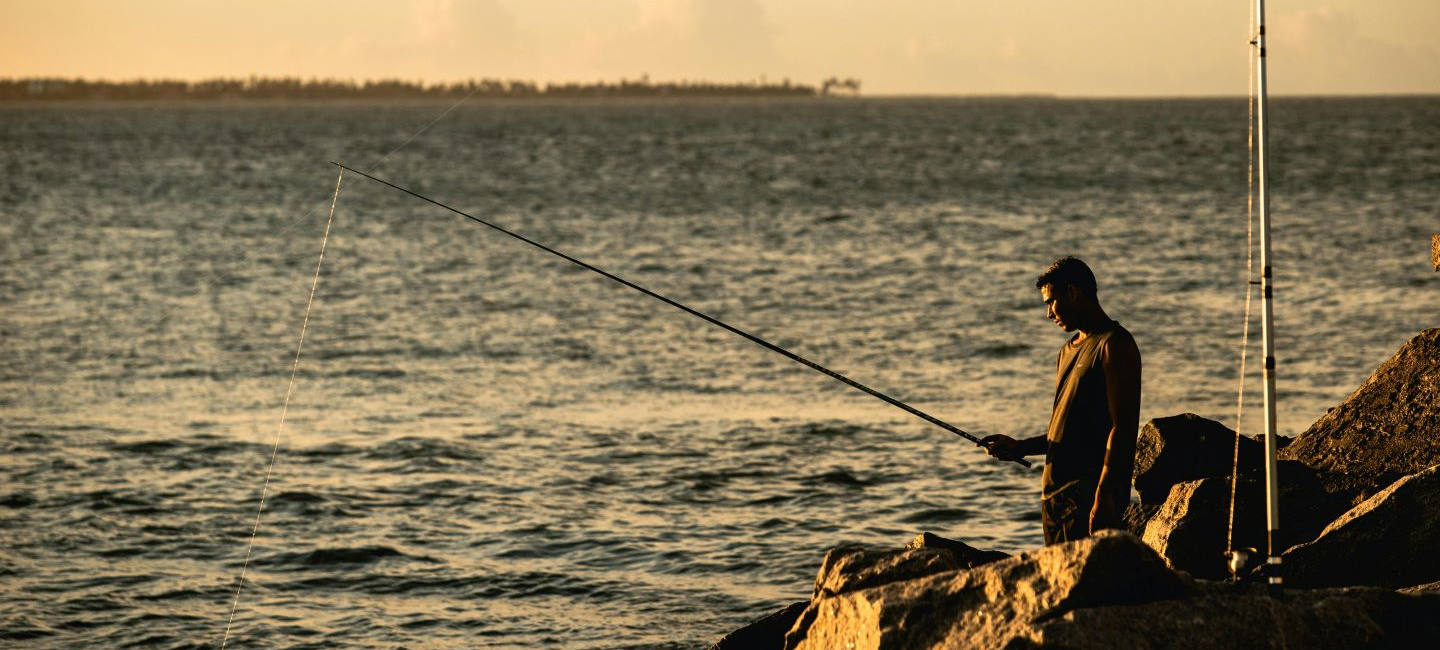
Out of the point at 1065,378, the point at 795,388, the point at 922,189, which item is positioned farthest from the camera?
the point at 922,189

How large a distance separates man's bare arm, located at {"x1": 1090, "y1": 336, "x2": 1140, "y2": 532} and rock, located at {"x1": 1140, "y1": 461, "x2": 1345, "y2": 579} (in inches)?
60.7

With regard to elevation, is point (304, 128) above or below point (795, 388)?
above

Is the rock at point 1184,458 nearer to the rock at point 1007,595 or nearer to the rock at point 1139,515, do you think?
the rock at point 1139,515

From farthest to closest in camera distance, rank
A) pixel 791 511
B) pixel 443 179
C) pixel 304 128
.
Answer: pixel 304 128, pixel 443 179, pixel 791 511

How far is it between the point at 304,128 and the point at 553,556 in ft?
377

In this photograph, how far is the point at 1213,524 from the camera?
6.92m

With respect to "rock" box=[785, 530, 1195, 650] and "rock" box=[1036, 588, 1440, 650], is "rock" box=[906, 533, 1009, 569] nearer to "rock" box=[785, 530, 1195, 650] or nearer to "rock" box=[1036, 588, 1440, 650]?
"rock" box=[785, 530, 1195, 650]

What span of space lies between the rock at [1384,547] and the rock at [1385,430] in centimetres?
118

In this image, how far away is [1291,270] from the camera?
24078 millimetres

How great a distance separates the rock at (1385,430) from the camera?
24.9ft

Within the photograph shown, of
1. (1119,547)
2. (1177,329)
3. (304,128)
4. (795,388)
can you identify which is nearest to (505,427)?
(795,388)

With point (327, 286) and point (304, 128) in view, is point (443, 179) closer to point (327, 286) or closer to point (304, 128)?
point (327, 286)

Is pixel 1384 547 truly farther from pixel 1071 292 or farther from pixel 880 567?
pixel 880 567

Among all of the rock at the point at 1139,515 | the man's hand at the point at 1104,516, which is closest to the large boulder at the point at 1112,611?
the man's hand at the point at 1104,516
